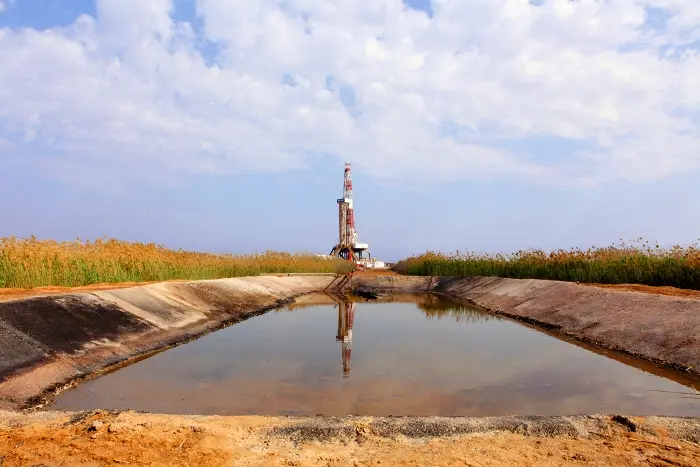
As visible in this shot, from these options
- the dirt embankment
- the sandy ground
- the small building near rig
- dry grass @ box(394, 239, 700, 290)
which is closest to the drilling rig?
the small building near rig

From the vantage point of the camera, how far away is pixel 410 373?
25.6 feet

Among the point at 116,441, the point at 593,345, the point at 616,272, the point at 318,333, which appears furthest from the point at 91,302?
the point at 616,272

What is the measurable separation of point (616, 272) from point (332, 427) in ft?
50.0

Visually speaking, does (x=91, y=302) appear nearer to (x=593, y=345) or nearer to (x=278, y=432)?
(x=278, y=432)

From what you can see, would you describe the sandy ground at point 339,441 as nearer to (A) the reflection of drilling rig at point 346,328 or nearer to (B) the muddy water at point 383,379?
(B) the muddy water at point 383,379

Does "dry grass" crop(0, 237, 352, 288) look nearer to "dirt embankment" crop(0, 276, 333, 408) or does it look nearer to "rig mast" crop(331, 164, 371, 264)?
"dirt embankment" crop(0, 276, 333, 408)

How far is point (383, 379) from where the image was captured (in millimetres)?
7414

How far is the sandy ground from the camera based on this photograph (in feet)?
13.8

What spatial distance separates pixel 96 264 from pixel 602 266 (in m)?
16.5

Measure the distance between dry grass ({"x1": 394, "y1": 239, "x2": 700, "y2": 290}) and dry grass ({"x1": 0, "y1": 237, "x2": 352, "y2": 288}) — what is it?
11.7 metres

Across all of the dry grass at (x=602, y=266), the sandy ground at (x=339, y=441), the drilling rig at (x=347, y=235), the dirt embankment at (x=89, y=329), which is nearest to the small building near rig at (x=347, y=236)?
the drilling rig at (x=347, y=235)

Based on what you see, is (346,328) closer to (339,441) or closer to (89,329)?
(89,329)

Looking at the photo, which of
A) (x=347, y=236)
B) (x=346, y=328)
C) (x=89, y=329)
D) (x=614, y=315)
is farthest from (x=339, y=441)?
(x=347, y=236)

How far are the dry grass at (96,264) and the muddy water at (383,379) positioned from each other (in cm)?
500
